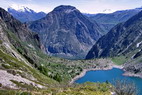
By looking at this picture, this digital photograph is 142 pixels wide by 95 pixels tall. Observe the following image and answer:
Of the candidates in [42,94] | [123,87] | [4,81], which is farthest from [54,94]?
[123,87]

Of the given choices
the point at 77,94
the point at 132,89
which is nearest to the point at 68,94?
the point at 77,94

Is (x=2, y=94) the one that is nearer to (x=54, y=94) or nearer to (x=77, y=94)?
(x=54, y=94)

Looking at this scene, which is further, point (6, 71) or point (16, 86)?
point (6, 71)

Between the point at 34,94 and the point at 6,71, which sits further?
the point at 6,71

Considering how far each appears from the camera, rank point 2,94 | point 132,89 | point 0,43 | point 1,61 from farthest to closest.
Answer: point 0,43 < point 1,61 < point 132,89 < point 2,94

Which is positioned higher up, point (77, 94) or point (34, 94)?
point (34, 94)

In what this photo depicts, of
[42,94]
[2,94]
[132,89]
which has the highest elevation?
[2,94]

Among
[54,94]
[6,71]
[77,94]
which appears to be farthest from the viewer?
[6,71]

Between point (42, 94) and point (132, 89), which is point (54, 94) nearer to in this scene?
point (42, 94)

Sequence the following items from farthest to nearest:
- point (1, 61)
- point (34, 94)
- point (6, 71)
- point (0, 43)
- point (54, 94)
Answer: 1. point (0, 43)
2. point (1, 61)
3. point (6, 71)
4. point (54, 94)
5. point (34, 94)
